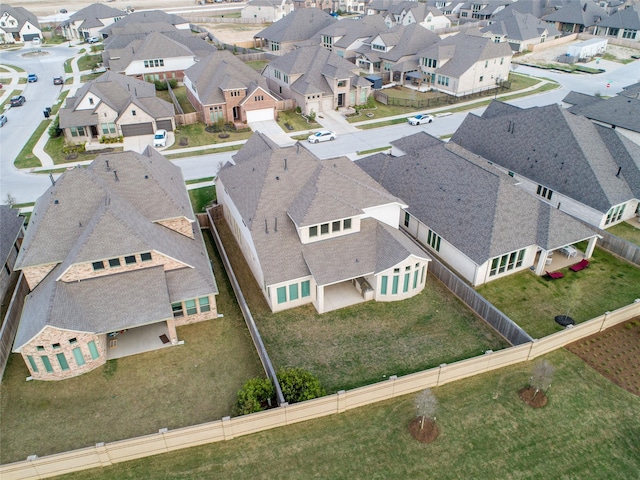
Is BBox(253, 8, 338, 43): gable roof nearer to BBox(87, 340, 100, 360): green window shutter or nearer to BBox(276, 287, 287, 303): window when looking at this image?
BBox(276, 287, 287, 303): window

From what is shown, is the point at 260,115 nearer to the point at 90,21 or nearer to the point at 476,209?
the point at 476,209

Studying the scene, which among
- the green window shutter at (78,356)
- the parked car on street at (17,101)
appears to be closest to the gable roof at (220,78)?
the parked car on street at (17,101)

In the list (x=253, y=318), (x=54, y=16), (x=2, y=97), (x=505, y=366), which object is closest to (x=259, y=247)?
(x=253, y=318)

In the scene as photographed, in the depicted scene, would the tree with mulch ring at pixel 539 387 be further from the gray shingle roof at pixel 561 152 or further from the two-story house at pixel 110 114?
the two-story house at pixel 110 114

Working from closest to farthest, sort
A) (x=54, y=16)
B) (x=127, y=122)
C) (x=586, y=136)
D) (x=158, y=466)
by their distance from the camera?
(x=158, y=466) < (x=586, y=136) < (x=127, y=122) < (x=54, y=16)

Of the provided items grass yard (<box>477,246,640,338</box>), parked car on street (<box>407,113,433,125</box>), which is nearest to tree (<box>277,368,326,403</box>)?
grass yard (<box>477,246,640,338</box>)

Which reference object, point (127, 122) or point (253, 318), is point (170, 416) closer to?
point (253, 318)
